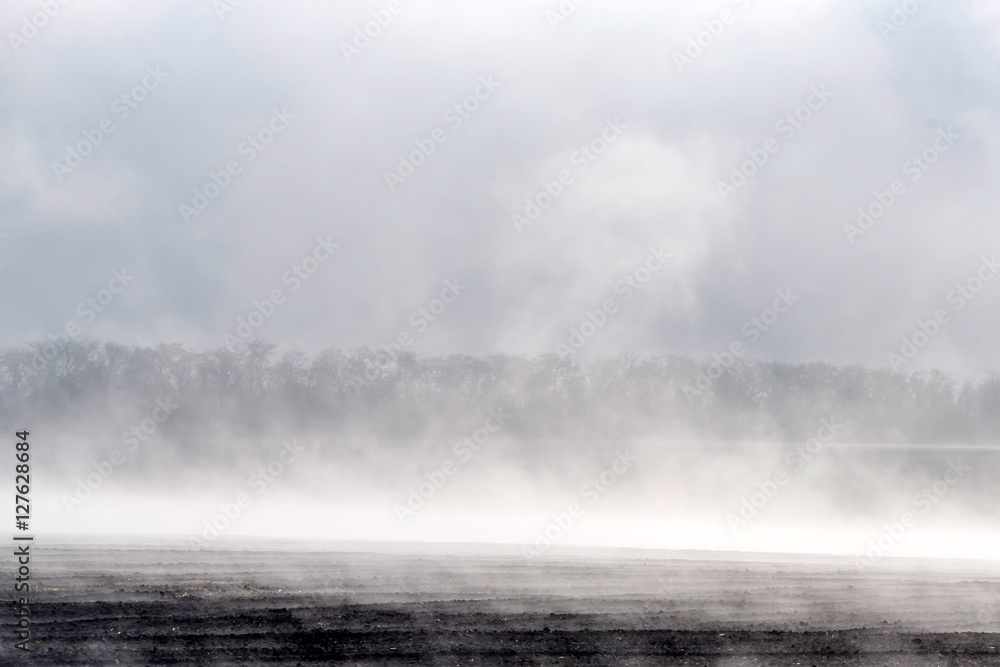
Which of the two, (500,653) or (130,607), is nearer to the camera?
(500,653)

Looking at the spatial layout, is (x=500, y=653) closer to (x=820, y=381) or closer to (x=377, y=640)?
(x=377, y=640)

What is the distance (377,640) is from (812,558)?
47.8ft

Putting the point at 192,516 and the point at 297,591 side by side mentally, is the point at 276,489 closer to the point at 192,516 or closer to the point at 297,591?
the point at 192,516

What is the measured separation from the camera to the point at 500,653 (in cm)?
1097

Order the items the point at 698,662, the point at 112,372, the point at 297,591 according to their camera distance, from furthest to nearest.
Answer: the point at 112,372 < the point at 297,591 < the point at 698,662

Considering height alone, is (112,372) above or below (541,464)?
above

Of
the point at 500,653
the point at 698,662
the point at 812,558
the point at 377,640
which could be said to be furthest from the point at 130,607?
the point at 812,558

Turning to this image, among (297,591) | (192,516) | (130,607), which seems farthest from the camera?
(192,516)

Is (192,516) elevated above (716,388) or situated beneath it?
situated beneath

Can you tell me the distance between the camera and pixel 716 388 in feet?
209

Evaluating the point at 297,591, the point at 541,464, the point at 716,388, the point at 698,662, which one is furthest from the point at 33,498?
the point at 716,388

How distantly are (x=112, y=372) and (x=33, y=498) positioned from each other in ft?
66.9

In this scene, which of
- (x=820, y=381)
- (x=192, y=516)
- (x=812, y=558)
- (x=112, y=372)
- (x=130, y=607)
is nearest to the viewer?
(x=130, y=607)

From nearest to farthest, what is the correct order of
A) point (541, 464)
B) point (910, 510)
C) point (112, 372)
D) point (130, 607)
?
point (130, 607), point (910, 510), point (541, 464), point (112, 372)
